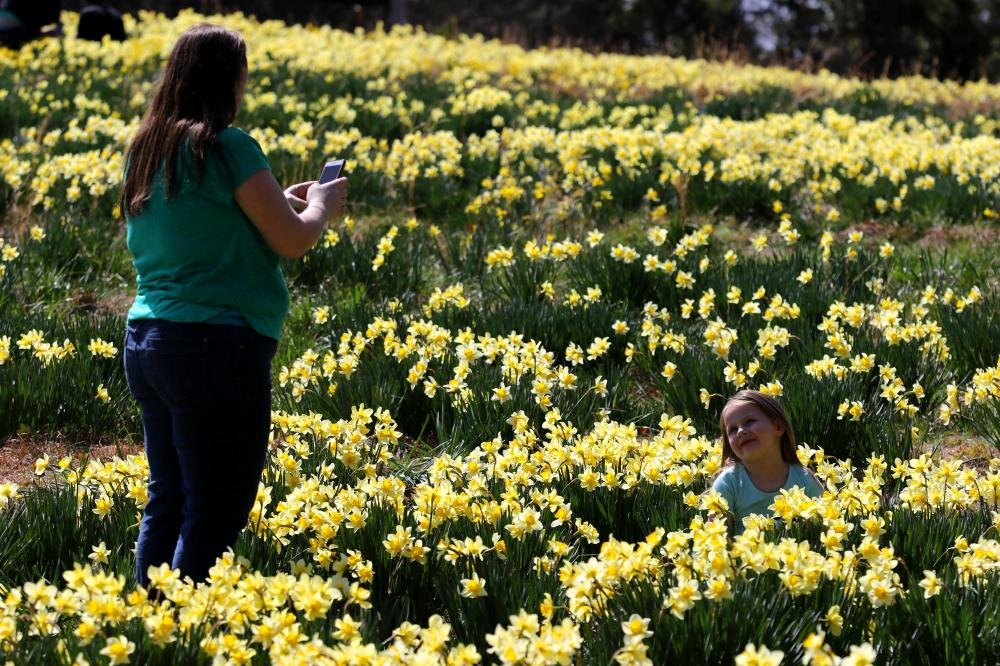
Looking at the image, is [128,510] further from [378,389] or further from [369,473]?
[378,389]

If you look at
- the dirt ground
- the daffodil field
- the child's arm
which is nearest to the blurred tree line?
the daffodil field

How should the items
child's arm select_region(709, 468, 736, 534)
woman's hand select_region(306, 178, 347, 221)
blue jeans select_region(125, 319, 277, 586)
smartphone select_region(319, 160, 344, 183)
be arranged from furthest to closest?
1. child's arm select_region(709, 468, 736, 534)
2. smartphone select_region(319, 160, 344, 183)
3. woman's hand select_region(306, 178, 347, 221)
4. blue jeans select_region(125, 319, 277, 586)

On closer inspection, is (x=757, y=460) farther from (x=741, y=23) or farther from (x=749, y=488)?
(x=741, y=23)

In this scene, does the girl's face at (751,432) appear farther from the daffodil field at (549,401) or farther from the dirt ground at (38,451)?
the dirt ground at (38,451)

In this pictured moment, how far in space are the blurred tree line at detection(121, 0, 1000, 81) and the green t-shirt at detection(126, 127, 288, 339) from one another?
60.1ft

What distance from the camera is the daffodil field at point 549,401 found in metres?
2.57

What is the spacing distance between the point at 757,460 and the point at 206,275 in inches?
69.3

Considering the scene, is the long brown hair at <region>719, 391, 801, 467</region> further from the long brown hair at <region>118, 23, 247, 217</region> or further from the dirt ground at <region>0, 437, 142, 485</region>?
the dirt ground at <region>0, 437, 142, 485</region>

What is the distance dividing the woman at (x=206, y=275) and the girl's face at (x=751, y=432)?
145 cm

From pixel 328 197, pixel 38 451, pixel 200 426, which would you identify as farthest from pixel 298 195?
pixel 38 451

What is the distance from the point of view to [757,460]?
3.62 metres

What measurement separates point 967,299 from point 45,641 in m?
3.99

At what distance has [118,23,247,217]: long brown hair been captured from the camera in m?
2.76

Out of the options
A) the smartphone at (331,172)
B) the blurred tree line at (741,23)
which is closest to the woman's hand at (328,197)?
the smartphone at (331,172)
